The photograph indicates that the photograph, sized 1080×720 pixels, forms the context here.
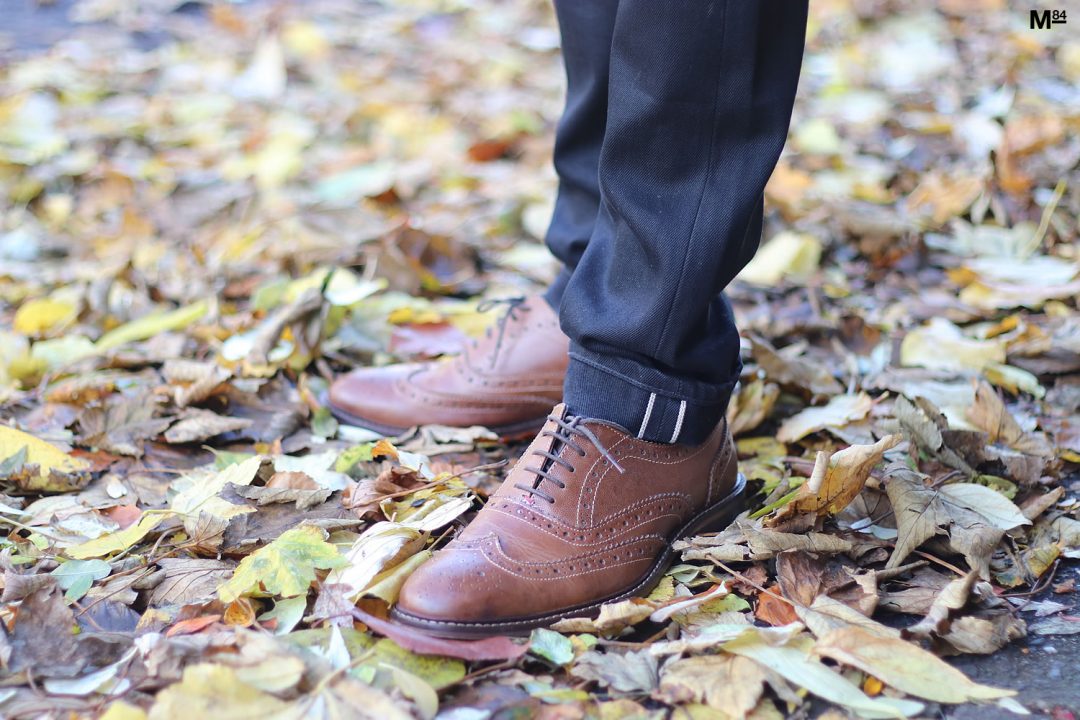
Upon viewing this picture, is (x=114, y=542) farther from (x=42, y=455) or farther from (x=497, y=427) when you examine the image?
(x=497, y=427)

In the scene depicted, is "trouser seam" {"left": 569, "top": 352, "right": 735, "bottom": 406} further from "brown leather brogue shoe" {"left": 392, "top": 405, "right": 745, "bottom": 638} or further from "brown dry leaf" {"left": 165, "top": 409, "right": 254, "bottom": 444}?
"brown dry leaf" {"left": 165, "top": 409, "right": 254, "bottom": 444}

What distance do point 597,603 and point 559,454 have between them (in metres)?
0.18

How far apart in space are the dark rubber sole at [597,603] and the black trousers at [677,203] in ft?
0.40

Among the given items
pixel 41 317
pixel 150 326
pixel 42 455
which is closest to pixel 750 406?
pixel 42 455

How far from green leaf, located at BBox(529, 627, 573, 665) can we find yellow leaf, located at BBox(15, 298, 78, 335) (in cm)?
146

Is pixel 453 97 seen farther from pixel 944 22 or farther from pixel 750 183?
pixel 750 183

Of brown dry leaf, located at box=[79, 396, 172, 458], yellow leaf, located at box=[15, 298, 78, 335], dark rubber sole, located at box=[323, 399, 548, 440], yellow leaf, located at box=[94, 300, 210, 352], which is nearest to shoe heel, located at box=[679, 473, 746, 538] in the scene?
dark rubber sole, located at box=[323, 399, 548, 440]

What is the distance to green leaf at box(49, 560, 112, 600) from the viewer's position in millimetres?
1119

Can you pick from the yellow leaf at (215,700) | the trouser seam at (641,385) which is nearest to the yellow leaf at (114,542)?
the yellow leaf at (215,700)

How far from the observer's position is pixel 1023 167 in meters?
2.41

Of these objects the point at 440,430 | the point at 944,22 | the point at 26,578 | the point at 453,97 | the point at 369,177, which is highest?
the point at 944,22

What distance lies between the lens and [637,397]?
1151mm

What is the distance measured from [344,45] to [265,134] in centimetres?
108

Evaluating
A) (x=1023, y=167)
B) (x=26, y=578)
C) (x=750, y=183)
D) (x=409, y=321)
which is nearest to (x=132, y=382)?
(x=409, y=321)
